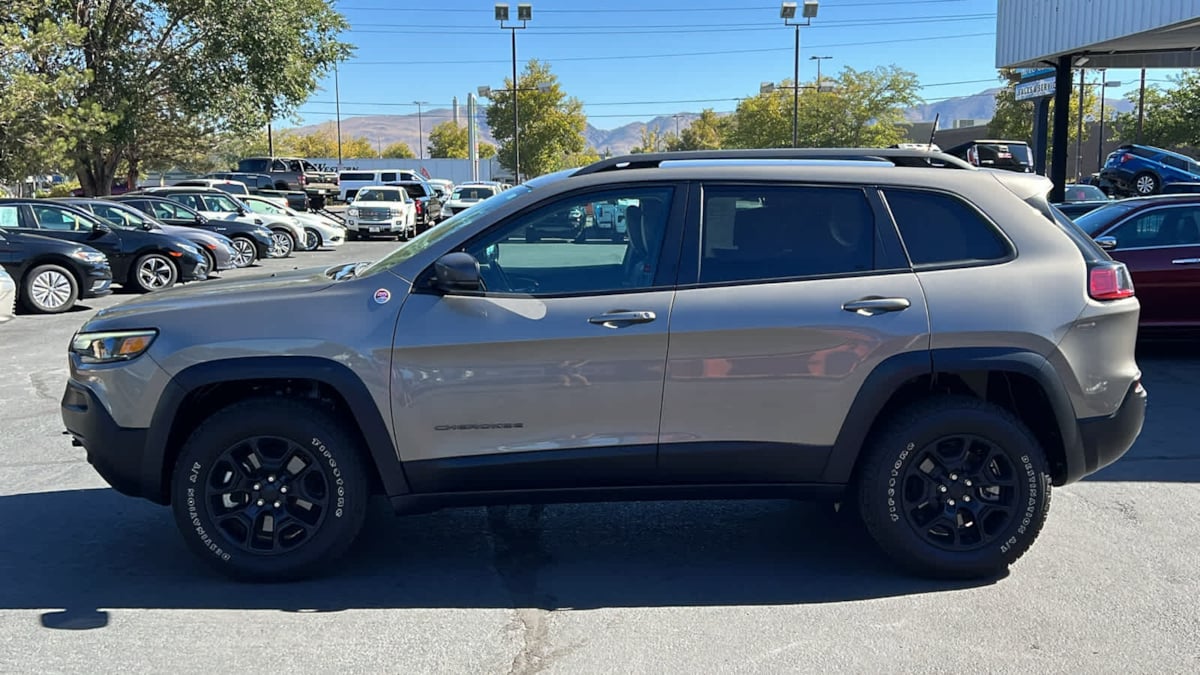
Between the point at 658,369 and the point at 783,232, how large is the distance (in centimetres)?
85

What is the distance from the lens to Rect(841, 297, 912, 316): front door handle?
4246 millimetres

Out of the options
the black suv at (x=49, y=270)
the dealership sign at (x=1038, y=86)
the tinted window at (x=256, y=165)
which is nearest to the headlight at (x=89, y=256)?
the black suv at (x=49, y=270)

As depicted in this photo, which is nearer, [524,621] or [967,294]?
[524,621]

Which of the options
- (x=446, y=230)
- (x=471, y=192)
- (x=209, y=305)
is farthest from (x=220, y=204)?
(x=446, y=230)

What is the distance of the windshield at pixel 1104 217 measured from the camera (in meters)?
9.92

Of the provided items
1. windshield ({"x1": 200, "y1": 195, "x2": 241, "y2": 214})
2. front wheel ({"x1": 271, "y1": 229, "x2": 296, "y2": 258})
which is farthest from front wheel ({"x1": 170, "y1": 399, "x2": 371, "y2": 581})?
windshield ({"x1": 200, "y1": 195, "x2": 241, "y2": 214})

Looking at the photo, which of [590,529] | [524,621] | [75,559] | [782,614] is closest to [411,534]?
[590,529]

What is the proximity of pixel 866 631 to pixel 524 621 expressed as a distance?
1357 mm

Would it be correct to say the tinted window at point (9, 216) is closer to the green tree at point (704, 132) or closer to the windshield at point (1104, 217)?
the windshield at point (1104, 217)

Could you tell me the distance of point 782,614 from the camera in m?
4.11

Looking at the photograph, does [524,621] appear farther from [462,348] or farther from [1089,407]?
[1089,407]

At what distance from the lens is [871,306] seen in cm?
425

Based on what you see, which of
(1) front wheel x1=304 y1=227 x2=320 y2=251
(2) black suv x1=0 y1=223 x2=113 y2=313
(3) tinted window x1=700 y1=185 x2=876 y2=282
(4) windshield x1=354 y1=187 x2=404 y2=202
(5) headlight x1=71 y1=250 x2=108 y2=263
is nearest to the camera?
(3) tinted window x1=700 y1=185 x2=876 y2=282

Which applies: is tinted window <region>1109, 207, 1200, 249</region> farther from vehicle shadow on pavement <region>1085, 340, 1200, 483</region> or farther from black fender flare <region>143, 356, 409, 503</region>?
black fender flare <region>143, 356, 409, 503</region>
